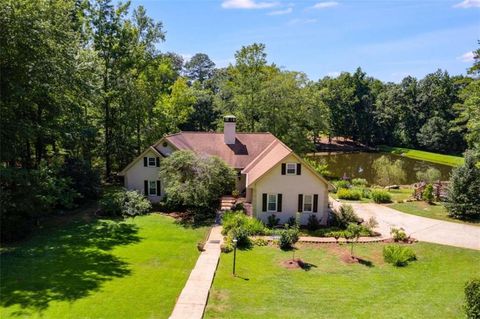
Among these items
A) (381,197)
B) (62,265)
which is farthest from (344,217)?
(62,265)

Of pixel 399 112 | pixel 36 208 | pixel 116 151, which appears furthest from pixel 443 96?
pixel 36 208

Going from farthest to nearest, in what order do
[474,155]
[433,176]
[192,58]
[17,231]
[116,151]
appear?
1. [192,58]
2. [116,151]
3. [433,176]
4. [474,155]
5. [17,231]

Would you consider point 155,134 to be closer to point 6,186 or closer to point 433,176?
point 6,186

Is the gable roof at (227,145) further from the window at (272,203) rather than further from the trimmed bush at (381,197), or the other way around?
the trimmed bush at (381,197)

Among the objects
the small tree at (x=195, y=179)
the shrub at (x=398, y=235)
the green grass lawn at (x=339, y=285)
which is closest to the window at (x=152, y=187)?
the small tree at (x=195, y=179)

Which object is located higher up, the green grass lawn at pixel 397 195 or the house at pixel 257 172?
the house at pixel 257 172

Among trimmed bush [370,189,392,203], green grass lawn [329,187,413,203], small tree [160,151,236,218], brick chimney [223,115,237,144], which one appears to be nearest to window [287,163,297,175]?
small tree [160,151,236,218]
